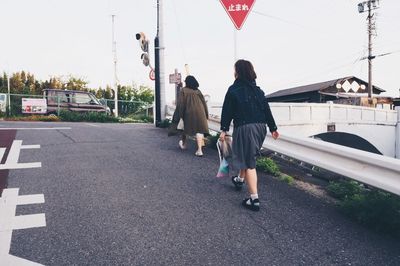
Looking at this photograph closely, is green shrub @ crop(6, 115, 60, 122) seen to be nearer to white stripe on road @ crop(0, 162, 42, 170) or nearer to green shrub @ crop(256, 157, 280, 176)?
white stripe on road @ crop(0, 162, 42, 170)

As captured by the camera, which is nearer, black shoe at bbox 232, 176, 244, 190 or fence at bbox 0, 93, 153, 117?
black shoe at bbox 232, 176, 244, 190

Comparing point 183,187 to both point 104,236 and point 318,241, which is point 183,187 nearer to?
point 104,236

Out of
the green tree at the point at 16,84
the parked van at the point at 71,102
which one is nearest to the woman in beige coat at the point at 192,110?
the parked van at the point at 71,102

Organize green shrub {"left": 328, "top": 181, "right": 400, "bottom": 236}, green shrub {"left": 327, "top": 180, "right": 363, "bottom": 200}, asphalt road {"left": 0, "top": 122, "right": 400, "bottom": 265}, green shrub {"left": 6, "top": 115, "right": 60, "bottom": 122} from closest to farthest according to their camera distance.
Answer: asphalt road {"left": 0, "top": 122, "right": 400, "bottom": 265} → green shrub {"left": 328, "top": 181, "right": 400, "bottom": 236} → green shrub {"left": 327, "top": 180, "right": 363, "bottom": 200} → green shrub {"left": 6, "top": 115, "right": 60, "bottom": 122}

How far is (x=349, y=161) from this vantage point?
151 inches

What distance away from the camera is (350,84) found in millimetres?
36594

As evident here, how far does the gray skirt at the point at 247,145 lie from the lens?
12.8 feet

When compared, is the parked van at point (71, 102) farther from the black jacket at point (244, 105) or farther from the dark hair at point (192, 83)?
the black jacket at point (244, 105)

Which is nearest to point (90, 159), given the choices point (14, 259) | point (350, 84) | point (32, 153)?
point (32, 153)

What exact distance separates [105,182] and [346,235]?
3037 millimetres

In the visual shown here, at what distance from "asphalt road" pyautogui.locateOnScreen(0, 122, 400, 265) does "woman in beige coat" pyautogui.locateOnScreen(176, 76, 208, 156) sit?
4.93ft

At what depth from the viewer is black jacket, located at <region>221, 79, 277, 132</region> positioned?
A: 397 centimetres

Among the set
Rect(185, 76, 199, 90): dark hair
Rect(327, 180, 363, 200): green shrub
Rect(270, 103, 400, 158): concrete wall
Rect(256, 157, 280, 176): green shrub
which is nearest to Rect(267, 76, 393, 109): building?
Rect(270, 103, 400, 158): concrete wall

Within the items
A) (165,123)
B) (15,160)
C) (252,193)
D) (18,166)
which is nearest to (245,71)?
(252,193)
